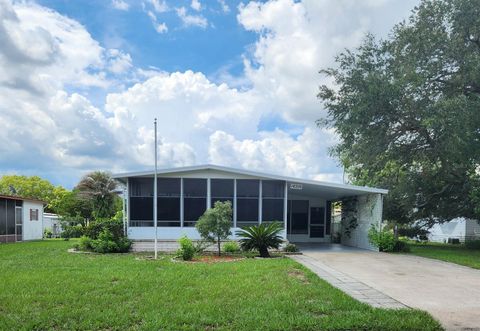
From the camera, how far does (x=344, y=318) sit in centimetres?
551

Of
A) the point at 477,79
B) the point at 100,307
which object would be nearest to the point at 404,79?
the point at 477,79

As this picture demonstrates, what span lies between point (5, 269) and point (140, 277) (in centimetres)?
367

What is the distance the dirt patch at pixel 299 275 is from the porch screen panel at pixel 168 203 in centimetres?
727

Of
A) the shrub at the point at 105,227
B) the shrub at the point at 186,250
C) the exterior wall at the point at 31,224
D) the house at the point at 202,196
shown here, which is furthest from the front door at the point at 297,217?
the exterior wall at the point at 31,224

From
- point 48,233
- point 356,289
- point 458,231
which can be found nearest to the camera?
point 356,289

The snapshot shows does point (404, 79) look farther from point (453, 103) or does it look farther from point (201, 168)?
point (201, 168)

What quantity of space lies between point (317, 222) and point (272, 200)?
5.93m

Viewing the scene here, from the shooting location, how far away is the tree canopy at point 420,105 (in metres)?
16.4

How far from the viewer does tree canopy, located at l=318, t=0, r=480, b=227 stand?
645 inches

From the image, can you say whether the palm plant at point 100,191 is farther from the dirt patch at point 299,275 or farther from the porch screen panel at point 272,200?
the dirt patch at point 299,275

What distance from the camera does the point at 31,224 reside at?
25.8 meters

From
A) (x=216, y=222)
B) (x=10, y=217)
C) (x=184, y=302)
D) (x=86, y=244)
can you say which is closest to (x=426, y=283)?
(x=184, y=302)

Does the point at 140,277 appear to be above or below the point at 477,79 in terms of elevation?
below

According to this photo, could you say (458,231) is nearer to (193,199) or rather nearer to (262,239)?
(193,199)
